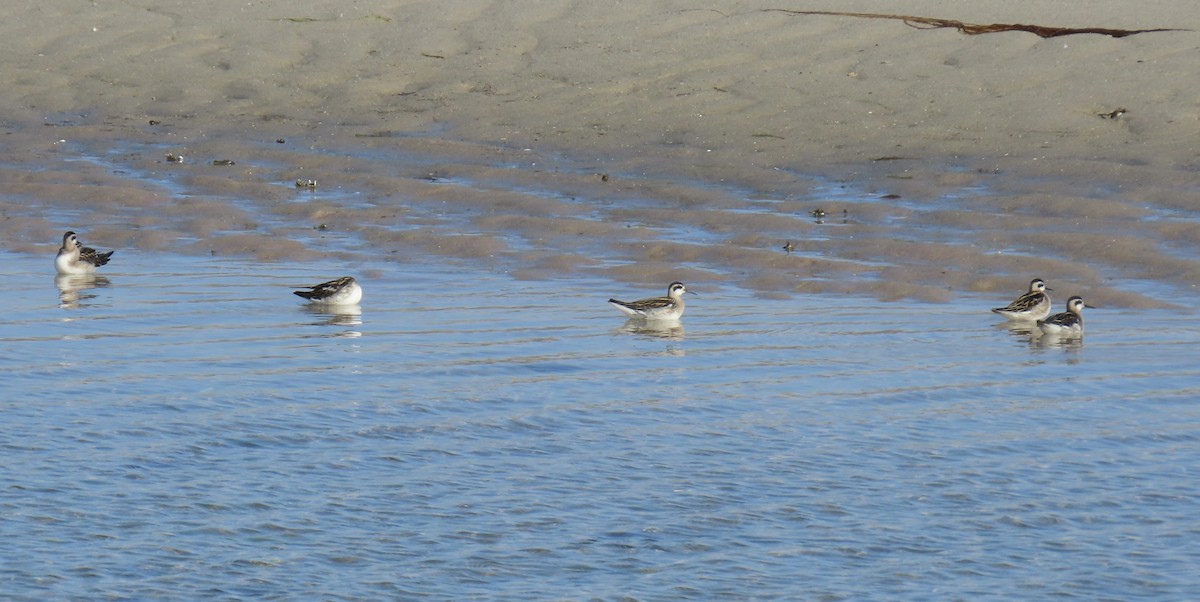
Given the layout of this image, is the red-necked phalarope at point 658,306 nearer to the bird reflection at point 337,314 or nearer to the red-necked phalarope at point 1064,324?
the bird reflection at point 337,314

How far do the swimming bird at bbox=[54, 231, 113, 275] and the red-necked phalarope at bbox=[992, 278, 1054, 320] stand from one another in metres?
8.07

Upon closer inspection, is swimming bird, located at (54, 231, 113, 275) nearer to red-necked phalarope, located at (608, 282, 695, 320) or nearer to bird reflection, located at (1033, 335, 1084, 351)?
red-necked phalarope, located at (608, 282, 695, 320)

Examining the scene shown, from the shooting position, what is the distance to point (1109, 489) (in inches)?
390

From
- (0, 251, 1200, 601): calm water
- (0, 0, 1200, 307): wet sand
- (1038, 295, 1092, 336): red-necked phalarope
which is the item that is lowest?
(0, 251, 1200, 601): calm water

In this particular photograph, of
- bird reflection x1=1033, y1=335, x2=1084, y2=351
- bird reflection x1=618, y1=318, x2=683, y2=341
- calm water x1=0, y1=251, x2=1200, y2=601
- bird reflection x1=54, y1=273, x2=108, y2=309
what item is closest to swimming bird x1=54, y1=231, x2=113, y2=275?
bird reflection x1=54, y1=273, x2=108, y2=309

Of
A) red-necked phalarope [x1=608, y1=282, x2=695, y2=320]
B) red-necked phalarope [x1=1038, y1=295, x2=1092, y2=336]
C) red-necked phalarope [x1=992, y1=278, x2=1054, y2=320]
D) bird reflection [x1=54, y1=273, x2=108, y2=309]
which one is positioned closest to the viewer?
red-necked phalarope [x1=1038, y1=295, x2=1092, y2=336]

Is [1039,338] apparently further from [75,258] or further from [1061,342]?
[75,258]

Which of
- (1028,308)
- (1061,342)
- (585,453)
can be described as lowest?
(585,453)

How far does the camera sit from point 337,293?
15.0 metres

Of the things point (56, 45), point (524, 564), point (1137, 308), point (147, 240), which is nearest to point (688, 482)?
point (524, 564)

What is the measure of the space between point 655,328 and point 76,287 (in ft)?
17.0

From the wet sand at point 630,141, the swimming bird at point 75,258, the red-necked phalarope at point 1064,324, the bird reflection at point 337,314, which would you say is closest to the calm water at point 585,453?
the bird reflection at point 337,314

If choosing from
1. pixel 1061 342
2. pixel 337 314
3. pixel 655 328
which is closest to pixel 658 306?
pixel 655 328

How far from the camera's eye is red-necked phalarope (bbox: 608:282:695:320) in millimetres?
14605
